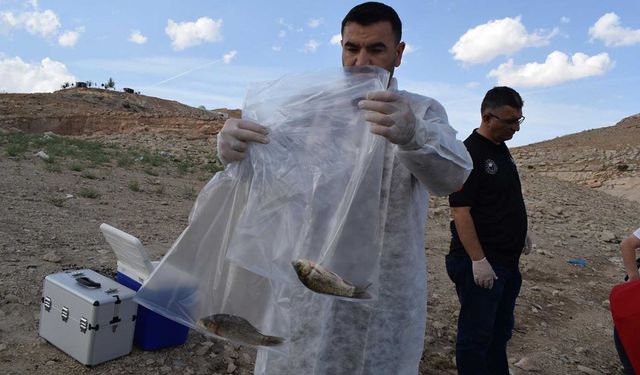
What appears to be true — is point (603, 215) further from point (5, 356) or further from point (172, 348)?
point (5, 356)

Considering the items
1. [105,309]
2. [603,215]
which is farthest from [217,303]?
[603,215]

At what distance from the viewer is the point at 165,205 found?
736cm

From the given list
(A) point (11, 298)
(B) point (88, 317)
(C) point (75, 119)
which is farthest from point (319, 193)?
(C) point (75, 119)

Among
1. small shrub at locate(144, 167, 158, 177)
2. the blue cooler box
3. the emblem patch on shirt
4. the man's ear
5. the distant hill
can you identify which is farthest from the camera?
the distant hill

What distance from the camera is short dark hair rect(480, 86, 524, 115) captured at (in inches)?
110

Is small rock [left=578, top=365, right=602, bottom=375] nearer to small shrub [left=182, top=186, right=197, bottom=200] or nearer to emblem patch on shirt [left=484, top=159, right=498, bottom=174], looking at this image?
emblem patch on shirt [left=484, top=159, right=498, bottom=174]

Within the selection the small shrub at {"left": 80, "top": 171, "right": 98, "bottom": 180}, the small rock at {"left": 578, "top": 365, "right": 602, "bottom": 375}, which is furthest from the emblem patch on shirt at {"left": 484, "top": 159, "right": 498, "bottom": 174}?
the small shrub at {"left": 80, "top": 171, "right": 98, "bottom": 180}

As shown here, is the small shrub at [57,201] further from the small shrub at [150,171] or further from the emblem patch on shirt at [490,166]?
the emblem patch on shirt at [490,166]

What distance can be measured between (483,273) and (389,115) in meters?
1.54

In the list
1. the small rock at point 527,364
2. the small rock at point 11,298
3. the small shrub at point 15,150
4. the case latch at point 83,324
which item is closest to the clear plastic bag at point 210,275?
the case latch at point 83,324

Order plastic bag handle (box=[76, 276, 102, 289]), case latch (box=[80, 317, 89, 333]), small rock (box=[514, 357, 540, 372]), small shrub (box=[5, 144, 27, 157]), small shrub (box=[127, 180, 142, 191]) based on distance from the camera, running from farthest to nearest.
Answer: small shrub (box=[5, 144, 27, 157]) < small shrub (box=[127, 180, 142, 191]) < small rock (box=[514, 357, 540, 372]) < plastic bag handle (box=[76, 276, 102, 289]) < case latch (box=[80, 317, 89, 333])

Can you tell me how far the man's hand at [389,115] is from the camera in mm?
1348

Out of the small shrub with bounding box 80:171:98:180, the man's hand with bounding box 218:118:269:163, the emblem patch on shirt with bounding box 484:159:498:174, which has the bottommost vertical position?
the small shrub with bounding box 80:171:98:180

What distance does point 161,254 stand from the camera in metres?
4.87
